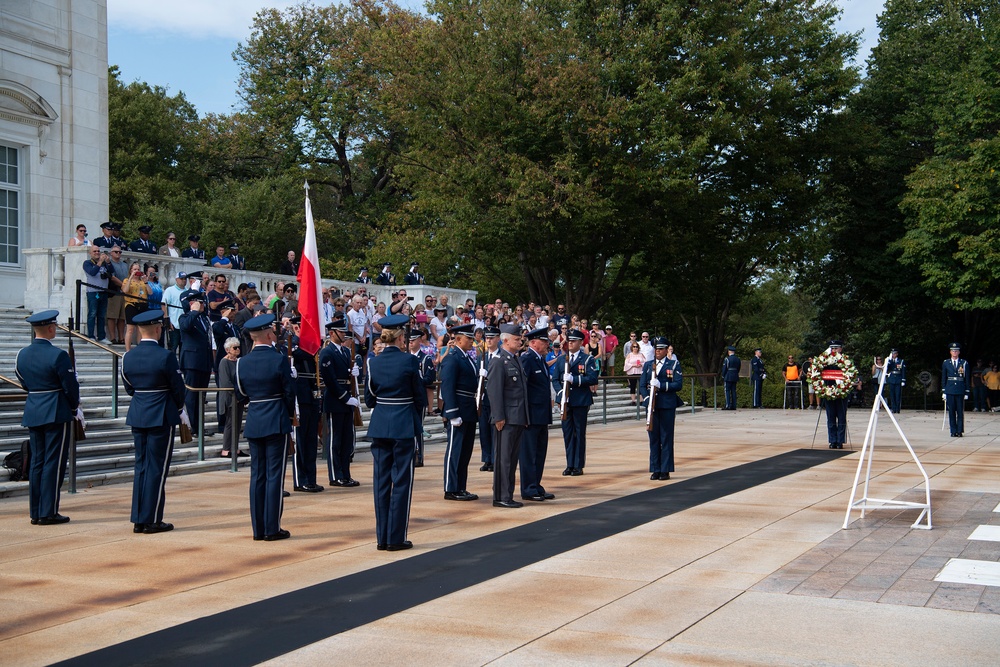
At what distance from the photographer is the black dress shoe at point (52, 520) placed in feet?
32.4

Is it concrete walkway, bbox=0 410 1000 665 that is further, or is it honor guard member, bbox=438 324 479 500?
honor guard member, bbox=438 324 479 500

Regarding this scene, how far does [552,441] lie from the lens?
1948cm

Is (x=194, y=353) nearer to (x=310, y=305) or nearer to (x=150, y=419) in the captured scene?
(x=310, y=305)

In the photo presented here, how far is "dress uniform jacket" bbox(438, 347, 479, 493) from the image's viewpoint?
11562 millimetres

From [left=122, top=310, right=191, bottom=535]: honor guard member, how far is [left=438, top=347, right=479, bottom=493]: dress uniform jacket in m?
3.06

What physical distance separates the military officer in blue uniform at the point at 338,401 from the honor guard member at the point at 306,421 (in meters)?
0.18

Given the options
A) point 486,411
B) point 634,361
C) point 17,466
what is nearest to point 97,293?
point 17,466

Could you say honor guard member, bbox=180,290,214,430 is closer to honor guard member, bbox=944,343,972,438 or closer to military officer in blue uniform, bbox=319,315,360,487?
military officer in blue uniform, bbox=319,315,360,487

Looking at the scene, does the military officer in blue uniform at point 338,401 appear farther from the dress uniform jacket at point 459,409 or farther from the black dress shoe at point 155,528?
the black dress shoe at point 155,528

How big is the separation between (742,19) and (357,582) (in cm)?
2969

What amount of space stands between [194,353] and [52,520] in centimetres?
549

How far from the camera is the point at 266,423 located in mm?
9227

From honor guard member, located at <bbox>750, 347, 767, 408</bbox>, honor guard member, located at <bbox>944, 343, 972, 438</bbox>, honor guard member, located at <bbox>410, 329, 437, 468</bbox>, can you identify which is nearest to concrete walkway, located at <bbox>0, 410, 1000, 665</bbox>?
honor guard member, located at <bbox>410, 329, 437, 468</bbox>

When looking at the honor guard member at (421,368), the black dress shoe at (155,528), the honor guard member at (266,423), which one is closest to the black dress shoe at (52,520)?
the black dress shoe at (155,528)
